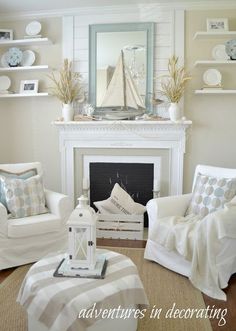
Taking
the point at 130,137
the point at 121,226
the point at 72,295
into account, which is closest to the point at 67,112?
the point at 130,137

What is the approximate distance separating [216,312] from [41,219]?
62.9 inches

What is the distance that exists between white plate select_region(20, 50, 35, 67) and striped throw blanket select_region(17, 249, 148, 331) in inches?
110

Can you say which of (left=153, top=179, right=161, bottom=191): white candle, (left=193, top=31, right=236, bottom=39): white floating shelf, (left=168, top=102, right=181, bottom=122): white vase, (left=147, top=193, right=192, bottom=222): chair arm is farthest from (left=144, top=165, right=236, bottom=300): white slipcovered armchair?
(left=193, top=31, right=236, bottom=39): white floating shelf

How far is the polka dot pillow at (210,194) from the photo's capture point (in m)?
2.81

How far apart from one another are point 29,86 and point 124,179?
1.60 meters

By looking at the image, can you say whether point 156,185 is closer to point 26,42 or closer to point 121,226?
point 121,226

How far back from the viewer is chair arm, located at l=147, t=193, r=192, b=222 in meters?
2.91

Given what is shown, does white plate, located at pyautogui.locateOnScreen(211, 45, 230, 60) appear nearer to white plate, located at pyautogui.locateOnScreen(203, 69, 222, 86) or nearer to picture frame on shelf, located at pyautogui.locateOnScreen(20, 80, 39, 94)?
white plate, located at pyautogui.locateOnScreen(203, 69, 222, 86)

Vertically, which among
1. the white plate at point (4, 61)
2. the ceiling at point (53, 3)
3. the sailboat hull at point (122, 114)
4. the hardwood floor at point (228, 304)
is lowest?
the hardwood floor at point (228, 304)

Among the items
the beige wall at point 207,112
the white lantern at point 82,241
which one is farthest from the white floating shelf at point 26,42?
the white lantern at point 82,241

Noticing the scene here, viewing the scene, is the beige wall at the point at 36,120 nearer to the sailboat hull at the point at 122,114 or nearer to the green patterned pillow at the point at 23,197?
the sailboat hull at the point at 122,114

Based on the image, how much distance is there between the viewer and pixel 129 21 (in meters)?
3.78

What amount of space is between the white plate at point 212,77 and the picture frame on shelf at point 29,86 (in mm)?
1970

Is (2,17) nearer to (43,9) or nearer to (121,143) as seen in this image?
(43,9)
